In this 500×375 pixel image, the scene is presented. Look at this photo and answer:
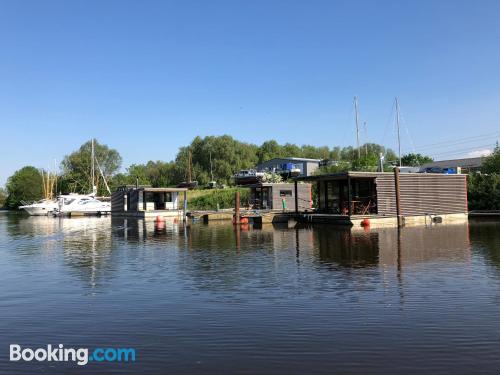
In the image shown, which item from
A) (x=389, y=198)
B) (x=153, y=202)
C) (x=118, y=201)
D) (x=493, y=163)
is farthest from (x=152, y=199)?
(x=493, y=163)

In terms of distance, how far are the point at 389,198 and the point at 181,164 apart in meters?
67.4

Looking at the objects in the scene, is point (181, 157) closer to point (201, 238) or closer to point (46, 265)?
point (201, 238)

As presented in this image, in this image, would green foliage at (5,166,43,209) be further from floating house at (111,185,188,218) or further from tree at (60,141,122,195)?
floating house at (111,185,188,218)

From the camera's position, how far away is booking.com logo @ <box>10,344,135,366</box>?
25.6 ft

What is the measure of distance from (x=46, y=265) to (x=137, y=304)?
8.36m

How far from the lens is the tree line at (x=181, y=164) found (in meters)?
89.0

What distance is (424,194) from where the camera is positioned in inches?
1433

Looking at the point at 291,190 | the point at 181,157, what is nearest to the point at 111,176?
the point at 181,157

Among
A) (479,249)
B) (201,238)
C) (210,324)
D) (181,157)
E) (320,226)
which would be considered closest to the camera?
(210,324)

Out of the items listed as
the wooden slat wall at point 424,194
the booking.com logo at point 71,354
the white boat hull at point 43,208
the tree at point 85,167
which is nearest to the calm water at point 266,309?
the booking.com logo at point 71,354

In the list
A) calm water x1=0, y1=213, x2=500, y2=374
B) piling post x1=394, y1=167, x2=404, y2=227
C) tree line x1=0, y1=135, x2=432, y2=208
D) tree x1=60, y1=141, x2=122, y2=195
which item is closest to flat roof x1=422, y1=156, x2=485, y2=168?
tree line x1=0, y1=135, x2=432, y2=208

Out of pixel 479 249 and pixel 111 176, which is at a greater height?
pixel 111 176

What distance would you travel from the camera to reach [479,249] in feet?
65.9

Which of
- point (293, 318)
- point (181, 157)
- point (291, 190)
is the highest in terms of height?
point (181, 157)
